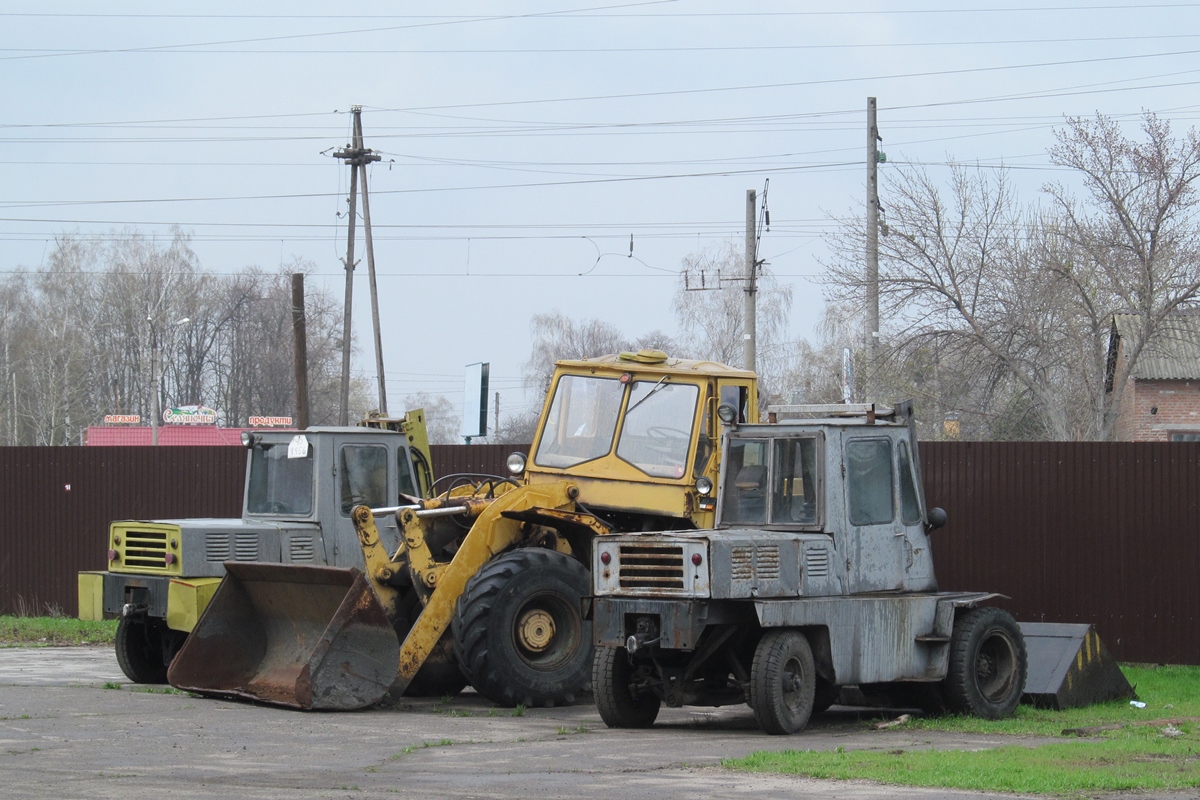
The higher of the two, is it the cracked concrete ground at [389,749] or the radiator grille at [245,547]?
the radiator grille at [245,547]

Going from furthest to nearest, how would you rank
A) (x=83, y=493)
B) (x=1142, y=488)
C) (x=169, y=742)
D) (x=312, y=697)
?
(x=83, y=493) < (x=1142, y=488) < (x=312, y=697) < (x=169, y=742)

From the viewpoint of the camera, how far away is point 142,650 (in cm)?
1422

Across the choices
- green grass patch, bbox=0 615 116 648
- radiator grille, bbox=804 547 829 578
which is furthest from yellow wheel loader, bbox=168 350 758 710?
green grass patch, bbox=0 615 116 648

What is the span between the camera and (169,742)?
31.8 ft

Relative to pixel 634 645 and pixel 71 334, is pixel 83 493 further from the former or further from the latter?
pixel 71 334

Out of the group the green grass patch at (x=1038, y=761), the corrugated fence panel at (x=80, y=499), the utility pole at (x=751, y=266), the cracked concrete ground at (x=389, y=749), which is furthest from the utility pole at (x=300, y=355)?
the green grass patch at (x=1038, y=761)

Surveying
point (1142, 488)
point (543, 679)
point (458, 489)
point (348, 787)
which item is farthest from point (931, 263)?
point (348, 787)

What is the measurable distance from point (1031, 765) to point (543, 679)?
460 centimetres

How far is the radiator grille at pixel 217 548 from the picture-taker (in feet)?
44.6

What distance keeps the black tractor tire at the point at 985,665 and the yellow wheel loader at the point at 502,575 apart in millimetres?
2311

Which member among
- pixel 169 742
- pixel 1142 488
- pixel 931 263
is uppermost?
pixel 931 263

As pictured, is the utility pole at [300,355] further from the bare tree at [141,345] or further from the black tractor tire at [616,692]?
the bare tree at [141,345]

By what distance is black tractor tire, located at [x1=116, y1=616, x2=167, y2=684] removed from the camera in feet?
46.2

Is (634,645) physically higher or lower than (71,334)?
lower
